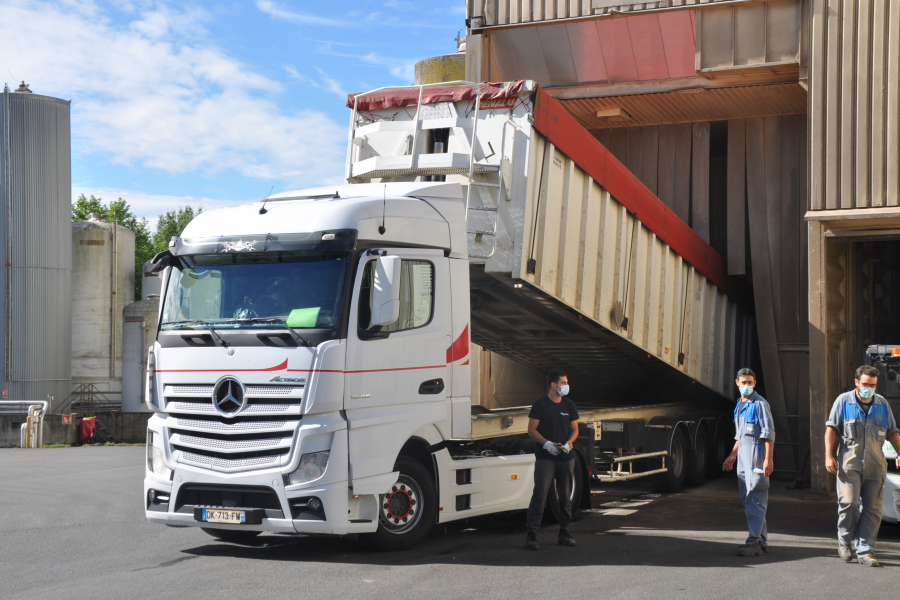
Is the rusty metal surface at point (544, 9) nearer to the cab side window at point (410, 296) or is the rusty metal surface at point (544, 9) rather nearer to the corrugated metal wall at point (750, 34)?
the corrugated metal wall at point (750, 34)

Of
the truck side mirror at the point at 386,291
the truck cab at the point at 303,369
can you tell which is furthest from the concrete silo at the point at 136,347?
the truck side mirror at the point at 386,291

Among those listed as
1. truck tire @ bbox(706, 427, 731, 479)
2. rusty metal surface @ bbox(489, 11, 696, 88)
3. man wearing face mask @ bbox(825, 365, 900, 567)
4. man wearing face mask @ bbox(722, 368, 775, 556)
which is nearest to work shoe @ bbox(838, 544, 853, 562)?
man wearing face mask @ bbox(825, 365, 900, 567)

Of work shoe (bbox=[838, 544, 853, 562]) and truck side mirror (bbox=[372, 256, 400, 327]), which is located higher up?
truck side mirror (bbox=[372, 256, 400, 327])

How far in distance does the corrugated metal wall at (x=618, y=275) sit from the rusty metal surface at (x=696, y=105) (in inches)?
138

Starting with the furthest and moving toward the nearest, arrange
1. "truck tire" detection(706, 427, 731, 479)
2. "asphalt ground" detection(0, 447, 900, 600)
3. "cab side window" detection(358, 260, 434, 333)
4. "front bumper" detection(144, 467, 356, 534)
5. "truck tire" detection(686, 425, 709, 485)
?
"truck tire" detection(706, 427, 731, 479) → "truck tire" detection(686, 425, 709, 485) → "cab side window" detection(358, 260, 434, 333) → "front bumper" detection(144, 467, 356, 534) → "asphalt ground" detection(0, 447, 900, 600)

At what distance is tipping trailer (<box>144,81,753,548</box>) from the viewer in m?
7.35

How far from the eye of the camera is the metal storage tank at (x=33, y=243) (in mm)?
26953

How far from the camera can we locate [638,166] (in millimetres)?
17516

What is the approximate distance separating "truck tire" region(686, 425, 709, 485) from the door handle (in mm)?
7247

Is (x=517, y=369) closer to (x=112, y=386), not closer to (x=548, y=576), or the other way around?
(x=548, y=576)

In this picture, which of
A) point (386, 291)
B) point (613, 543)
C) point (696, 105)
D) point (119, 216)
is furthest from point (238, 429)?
point (119, 216)

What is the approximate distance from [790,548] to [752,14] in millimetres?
9566

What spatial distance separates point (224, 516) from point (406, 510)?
5.25 feet

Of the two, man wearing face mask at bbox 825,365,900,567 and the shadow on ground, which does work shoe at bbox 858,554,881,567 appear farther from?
the shadow on ground
